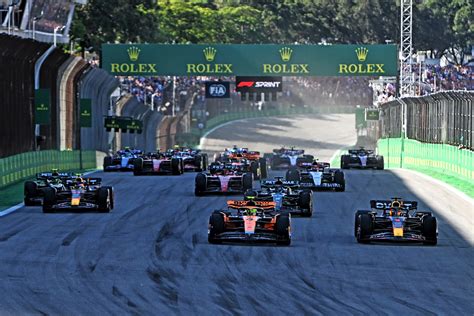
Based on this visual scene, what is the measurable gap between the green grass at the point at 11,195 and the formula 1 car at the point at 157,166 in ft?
17.4

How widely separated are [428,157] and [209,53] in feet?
61.6

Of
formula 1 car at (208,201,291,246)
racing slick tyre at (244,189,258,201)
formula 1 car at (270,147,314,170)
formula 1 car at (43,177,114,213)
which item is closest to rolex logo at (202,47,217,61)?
formula 1 car at (270,147,314,170)

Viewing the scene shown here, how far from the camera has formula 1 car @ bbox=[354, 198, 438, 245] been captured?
20.8 m

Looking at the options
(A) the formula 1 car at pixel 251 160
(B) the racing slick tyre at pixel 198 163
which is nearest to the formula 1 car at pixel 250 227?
(A) the formula 1 car at pixel 251 160

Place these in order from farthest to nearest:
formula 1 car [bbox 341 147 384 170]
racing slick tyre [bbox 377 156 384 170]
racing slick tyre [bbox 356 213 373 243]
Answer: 1. formula 1 car [bbox 341 147 384 170]
2. racing slick tyre [bbox 377 156 384 170]
3. racing slick tyre [bbox 356 213 373 243]

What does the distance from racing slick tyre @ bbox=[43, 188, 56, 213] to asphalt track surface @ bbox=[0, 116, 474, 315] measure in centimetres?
34

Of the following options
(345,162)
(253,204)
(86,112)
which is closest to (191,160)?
(86,112)

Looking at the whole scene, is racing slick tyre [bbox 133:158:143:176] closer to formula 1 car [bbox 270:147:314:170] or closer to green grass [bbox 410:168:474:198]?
formula 1 car [bbox 270:147:314:170]

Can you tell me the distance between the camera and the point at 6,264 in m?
17.7

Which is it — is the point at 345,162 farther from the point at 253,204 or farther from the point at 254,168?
the point at 253,204

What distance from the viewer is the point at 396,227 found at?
20891mm

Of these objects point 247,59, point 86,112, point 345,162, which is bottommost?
point 345,162

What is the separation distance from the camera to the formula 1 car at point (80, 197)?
2602 centimetres

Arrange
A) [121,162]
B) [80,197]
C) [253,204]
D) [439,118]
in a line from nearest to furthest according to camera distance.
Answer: [253,204], [80,197], [121,162], [439,118]
